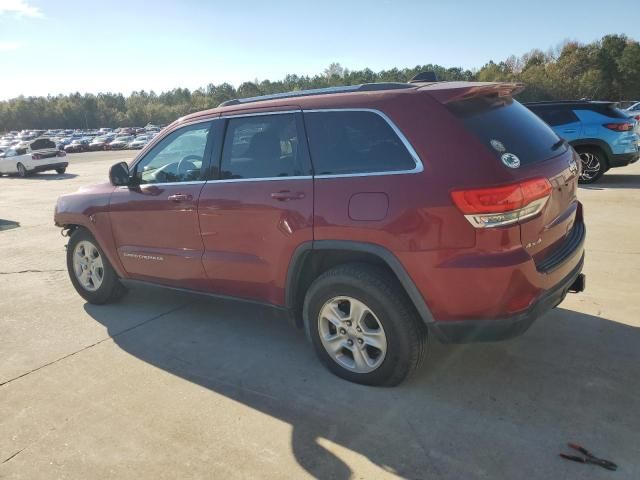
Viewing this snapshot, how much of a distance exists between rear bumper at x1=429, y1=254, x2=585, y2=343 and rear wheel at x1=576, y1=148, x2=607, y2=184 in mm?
8463

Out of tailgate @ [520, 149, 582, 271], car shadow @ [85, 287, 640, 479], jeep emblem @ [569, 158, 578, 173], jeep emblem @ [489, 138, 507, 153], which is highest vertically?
jeep emblem @ [489, 138, 507, 153]

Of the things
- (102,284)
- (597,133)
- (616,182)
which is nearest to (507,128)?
(102,284)

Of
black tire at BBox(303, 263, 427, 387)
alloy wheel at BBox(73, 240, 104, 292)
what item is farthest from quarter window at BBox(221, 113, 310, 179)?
alloy wheel at BBox(73, 240, 104, 292)

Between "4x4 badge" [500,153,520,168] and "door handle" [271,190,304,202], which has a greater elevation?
"4x4 badge" [500,153,520,168]

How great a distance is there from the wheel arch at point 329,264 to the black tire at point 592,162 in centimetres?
861

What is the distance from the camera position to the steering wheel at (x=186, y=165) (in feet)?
13.3

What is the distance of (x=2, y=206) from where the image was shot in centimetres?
1312

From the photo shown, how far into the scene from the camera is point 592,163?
10.3 meters

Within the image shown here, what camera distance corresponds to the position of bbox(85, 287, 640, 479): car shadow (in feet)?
8.58

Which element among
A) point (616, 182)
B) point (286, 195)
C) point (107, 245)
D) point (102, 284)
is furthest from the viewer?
point (616, 182)

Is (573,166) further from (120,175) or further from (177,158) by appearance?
(120,175)

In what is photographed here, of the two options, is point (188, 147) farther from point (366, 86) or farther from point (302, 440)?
point (302, 440)

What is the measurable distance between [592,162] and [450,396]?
890cm

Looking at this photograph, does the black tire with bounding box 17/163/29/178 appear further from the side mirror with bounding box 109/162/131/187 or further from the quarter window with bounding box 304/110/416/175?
the quarter window with bounding box 304/110/416/175
